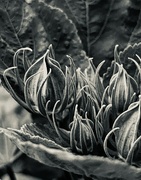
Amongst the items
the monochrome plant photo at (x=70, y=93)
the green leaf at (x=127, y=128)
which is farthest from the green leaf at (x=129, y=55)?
the green leaf at (x=127, y=128)

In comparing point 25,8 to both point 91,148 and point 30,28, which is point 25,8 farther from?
point 91,148

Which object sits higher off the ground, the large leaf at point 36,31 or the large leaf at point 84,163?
the large leaf at point 36,31

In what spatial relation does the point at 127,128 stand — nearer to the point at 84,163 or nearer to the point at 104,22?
the point at 84,163

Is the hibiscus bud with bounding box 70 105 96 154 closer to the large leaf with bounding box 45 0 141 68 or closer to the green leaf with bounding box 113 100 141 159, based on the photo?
the green leaf with bounding box 113 100 141 159

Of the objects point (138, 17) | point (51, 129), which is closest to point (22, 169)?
point (51, 129)

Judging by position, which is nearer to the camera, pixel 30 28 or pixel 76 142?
pixel 76 142

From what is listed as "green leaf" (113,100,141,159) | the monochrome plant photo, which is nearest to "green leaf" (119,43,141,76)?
the monochrome plant photo

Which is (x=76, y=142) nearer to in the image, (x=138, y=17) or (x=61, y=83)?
(x=61, y=83)

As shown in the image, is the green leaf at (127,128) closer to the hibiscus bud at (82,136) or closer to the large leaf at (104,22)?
the hibiscus bud at (82,136)
